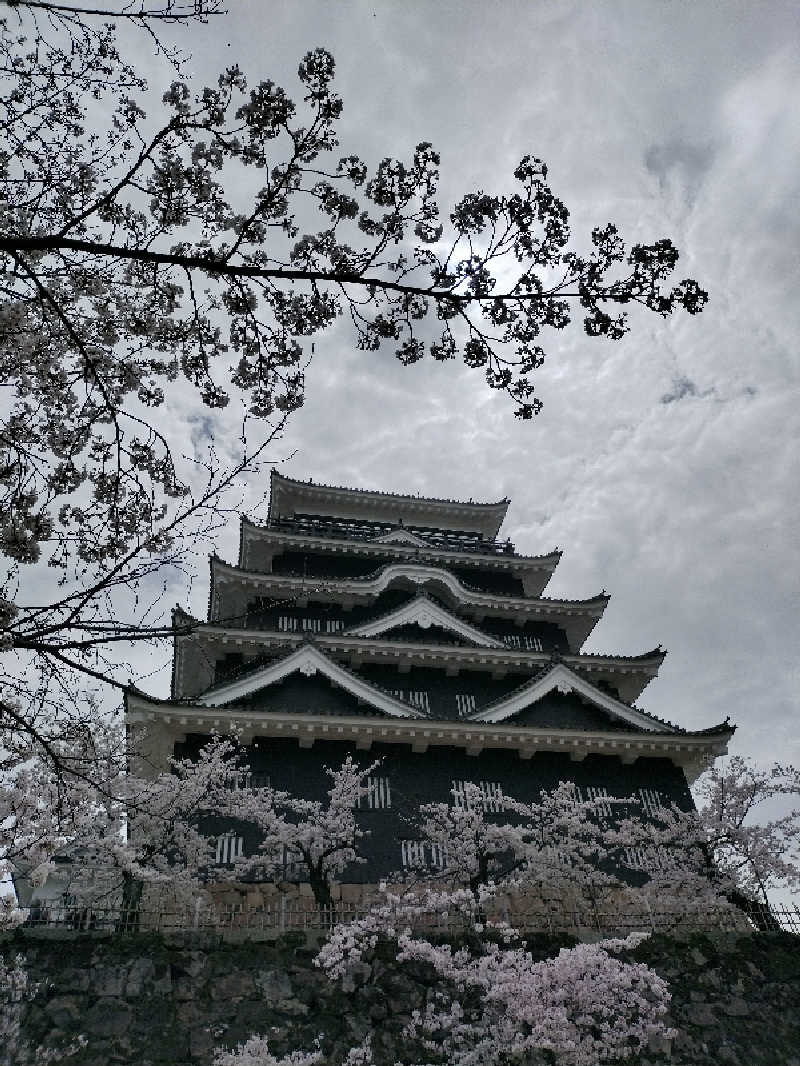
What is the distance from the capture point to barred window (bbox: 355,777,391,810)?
1778cm

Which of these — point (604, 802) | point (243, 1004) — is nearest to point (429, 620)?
point (604, 802)

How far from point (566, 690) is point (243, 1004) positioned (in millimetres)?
13006

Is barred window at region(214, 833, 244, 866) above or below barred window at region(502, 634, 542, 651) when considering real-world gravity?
below

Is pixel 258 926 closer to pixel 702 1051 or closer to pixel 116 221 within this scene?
pixel 702 1051

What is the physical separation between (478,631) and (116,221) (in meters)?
19.9

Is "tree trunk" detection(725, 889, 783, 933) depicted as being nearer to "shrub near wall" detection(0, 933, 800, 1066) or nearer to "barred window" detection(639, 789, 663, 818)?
"shrub near wall" detection(0, 933, 800, 1066)

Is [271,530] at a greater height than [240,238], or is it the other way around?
[271,530]

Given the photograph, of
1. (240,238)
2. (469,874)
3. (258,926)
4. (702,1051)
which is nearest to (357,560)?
(469,874)

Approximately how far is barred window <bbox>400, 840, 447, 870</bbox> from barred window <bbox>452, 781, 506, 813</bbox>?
1097 millimetres

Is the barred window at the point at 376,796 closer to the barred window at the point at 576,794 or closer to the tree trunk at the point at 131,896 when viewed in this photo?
the barred window at the point at 576,794

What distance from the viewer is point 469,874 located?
49.5ft

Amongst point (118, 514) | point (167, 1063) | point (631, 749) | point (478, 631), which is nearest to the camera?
point (118, 514)

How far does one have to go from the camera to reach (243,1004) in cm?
1077

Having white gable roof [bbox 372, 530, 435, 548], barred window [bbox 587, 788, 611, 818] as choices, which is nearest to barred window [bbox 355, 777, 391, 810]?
barred window [bbox 587, 788, 611, 818]
